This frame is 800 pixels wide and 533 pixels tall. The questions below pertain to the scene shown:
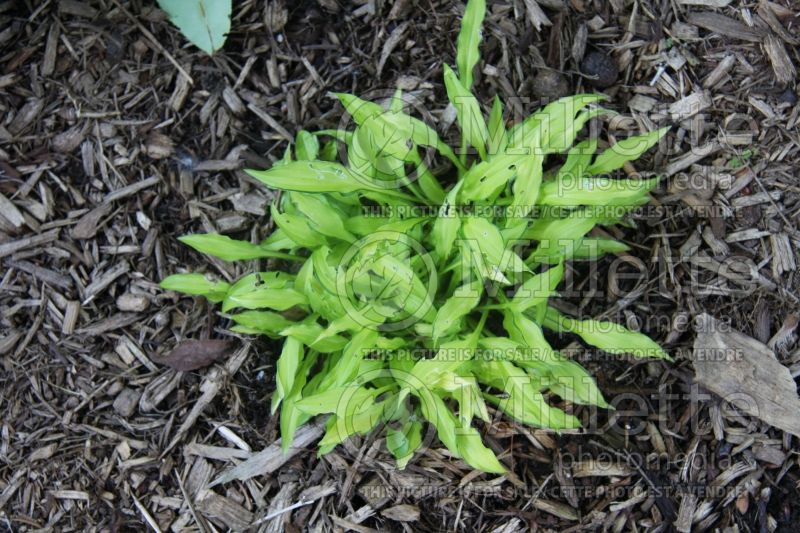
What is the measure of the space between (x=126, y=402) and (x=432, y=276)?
126 cm

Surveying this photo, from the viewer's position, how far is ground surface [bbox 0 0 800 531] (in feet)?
8.07

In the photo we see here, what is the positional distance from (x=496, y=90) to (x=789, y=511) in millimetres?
1792

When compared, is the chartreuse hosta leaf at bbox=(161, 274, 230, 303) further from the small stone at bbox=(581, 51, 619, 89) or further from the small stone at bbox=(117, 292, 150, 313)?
the small stone at bbox=(581, 51, 619, 89)

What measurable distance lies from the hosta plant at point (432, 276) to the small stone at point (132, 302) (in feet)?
1.01

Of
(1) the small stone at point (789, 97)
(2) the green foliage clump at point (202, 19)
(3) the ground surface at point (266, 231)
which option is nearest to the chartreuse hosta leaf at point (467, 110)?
(3) the ground surface at point (266, 231)

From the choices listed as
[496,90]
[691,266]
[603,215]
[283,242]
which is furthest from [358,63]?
[691,266]

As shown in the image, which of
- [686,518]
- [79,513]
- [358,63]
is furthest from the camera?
[358,63]

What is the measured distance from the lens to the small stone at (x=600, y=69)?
8.80 ft

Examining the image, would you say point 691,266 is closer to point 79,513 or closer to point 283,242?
point 283,242

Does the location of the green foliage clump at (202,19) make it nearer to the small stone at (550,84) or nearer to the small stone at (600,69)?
the small stone at (550,84)

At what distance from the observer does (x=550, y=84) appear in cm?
268

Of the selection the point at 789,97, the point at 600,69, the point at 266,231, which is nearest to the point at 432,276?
the point at 266,231

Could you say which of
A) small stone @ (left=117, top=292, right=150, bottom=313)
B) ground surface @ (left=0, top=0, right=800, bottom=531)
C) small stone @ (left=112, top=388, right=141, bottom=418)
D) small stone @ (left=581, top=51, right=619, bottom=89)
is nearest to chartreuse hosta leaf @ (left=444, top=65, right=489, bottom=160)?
ground surface @ (left=0, top=0, right=800, bottom=531)

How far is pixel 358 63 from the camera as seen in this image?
9.21 ft
